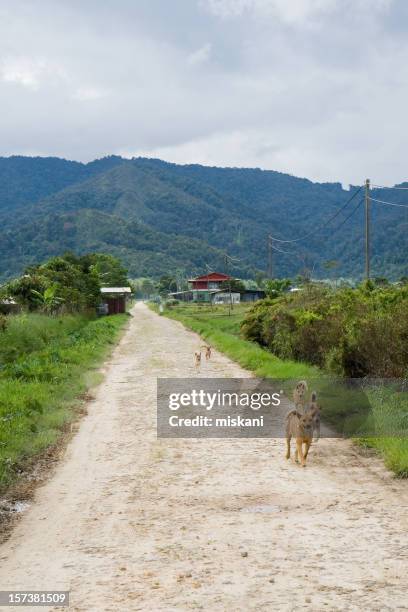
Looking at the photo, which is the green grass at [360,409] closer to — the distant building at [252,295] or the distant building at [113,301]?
the distant building at [113,301]

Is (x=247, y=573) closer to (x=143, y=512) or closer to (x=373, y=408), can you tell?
(x=143, y=512)

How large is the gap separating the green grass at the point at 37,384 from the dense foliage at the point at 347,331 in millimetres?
5657

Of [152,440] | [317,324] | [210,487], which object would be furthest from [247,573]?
[317,324]

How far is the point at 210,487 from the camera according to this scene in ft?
27.8

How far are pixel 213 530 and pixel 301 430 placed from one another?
9.52 ft

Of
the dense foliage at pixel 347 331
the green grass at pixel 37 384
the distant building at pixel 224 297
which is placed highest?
the distant building at pixel 224 297

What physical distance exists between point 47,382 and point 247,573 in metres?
11.3

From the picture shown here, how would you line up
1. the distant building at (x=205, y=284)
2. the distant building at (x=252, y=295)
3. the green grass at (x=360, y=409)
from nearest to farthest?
the green grass at (x=360, y=409) < the distant building at (x=252, y=295) < the distant building at (x=205, y=284)

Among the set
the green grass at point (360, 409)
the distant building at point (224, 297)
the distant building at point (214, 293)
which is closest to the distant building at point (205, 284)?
the distant building at point (214, 293)

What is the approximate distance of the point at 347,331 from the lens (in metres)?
15.1

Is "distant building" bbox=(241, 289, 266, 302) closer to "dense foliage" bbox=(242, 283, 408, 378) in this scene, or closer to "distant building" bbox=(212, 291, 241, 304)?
"distant building" bbox=(212, 291, 241, 304)

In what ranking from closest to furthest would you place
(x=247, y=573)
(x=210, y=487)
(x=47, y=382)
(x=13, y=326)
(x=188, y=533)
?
(x=247, y=573), (x=188, y=533), (x=210, y=487), (x=47, y=382), (x=13, y=326)

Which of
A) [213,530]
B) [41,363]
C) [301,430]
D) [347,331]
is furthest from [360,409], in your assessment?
[41,363]

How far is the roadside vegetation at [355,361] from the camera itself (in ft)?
36.3
